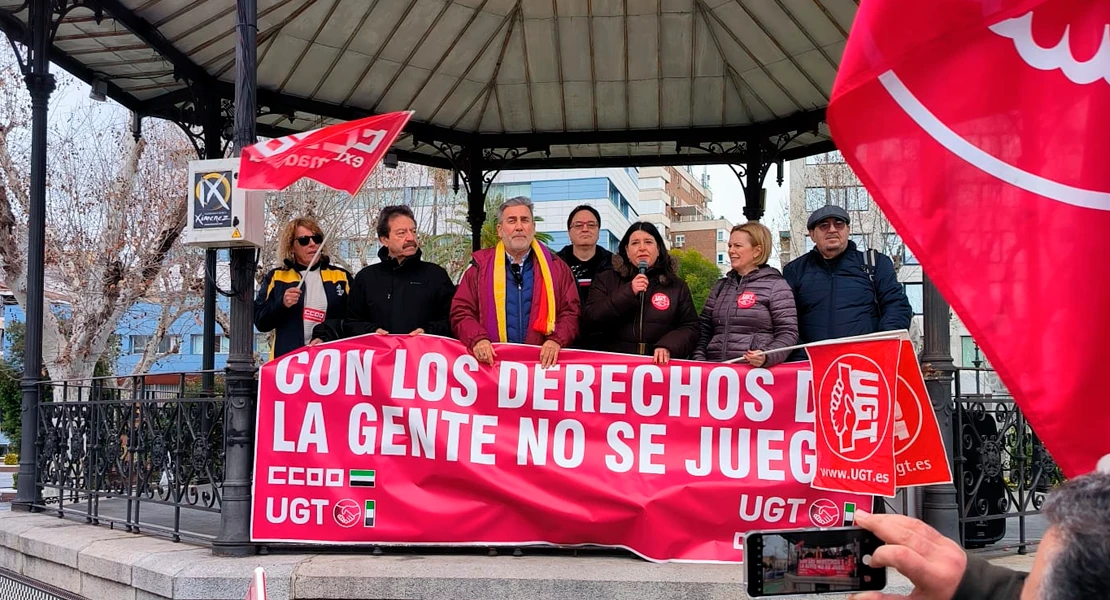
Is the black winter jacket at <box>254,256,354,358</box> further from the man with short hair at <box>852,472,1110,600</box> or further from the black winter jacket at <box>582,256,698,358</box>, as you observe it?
the man with short hair at <box>852,472,1110,600</box>

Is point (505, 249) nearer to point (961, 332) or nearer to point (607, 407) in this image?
point (607, 407)

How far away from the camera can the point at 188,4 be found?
8453 mm

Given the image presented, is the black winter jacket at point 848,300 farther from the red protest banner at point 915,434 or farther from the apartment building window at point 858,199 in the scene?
the apartment building window at point 858,199

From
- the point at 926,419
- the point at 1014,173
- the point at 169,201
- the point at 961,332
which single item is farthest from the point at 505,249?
the point at 961,332

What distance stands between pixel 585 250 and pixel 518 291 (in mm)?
1028

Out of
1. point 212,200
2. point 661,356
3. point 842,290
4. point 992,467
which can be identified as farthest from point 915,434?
point 212,200

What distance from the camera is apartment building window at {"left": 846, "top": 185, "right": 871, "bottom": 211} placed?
2922 cm

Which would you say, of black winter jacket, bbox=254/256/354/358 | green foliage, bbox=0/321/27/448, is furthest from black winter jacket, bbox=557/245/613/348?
green foliage, bbox=0/321/27/448

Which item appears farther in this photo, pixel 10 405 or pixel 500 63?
pixel 10 405

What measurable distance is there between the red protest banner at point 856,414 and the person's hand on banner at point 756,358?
0.88 ft

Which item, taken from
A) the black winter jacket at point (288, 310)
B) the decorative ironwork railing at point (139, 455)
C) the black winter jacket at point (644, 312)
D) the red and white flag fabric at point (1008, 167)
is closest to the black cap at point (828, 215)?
the black winter jacket at point (644, 312)

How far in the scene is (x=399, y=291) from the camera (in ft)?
20.4

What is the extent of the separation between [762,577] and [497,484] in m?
4.17

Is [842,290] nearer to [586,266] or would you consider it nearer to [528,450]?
[586,266]
